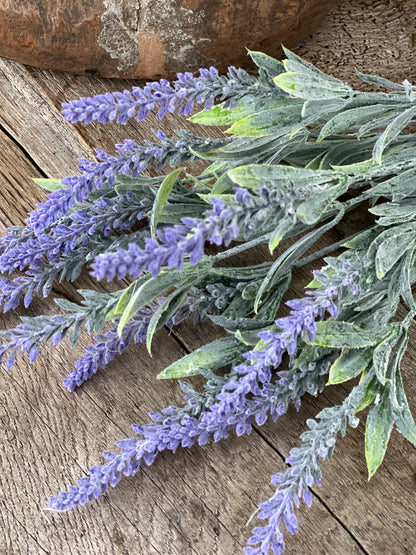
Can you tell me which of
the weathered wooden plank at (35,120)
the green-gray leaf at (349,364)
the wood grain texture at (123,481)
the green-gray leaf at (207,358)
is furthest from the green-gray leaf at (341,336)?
the weathered wooden plank at (35,120)

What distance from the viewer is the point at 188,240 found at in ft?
1.58

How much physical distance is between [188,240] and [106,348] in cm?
45

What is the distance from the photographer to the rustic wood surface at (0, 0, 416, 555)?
2.82 ft

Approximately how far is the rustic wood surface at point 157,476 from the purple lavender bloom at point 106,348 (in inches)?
1.4

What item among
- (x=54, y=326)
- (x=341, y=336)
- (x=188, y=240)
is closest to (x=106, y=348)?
(x=54, y=326)

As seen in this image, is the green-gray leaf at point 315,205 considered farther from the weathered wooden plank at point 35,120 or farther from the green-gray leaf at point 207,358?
the weathered wooden plank at point 35,120

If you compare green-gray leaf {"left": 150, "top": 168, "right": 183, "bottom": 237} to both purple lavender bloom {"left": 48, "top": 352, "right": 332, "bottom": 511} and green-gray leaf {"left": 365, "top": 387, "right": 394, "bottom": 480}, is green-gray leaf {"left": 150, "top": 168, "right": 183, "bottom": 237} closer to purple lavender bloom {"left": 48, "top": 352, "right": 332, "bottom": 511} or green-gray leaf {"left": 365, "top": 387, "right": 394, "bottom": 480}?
purple lavender bloom {"left": 48, "top": 352, "right": 332, "bottom": 511}

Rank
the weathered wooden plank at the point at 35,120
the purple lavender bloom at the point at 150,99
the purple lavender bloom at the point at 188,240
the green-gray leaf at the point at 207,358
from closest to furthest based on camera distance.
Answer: the purple lavender bloom at the point at 188,240
the purple lavender bloom at the point at 150,99
the green-gray leaf at the point at 207,358
the weathered wooden plank at the point at 35,120

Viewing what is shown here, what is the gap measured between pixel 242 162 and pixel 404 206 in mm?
219

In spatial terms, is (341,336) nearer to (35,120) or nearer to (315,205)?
(315,205)

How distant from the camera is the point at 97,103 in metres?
0.71

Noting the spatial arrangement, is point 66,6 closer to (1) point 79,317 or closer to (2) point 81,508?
(1) point 79,317

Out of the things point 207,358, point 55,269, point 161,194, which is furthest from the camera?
point 55,269

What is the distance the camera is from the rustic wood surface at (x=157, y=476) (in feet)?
2.82
